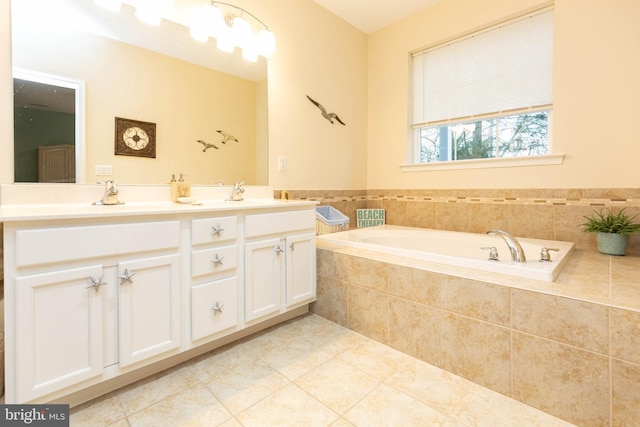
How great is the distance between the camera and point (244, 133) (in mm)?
2244

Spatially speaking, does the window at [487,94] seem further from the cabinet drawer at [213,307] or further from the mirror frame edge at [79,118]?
the mirror frame edge at [79,118]

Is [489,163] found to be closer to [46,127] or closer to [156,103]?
[156,103]

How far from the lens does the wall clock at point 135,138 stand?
165cm

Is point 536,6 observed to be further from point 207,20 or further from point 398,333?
point 398,333

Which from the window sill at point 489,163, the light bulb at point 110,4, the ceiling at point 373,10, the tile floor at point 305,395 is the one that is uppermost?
the ceiling at point 373,10

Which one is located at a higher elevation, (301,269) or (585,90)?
(585,90)

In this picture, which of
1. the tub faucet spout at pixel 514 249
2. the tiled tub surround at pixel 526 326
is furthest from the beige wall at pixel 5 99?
the tub faucet spout at pixel 514 249

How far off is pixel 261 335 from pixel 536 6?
9.67 feet

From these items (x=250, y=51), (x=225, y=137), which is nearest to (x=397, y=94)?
(x=250, y=51)

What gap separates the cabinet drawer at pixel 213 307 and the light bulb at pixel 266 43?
66.4 inches

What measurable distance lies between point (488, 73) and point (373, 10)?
1160mm

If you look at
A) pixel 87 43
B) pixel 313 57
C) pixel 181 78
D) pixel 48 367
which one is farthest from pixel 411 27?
pixel 48 367

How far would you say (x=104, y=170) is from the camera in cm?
159

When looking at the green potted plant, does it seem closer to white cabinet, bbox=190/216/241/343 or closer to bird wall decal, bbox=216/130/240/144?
white cabinet, bbox=190/216/241/343
